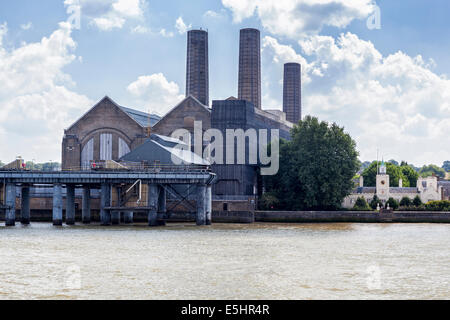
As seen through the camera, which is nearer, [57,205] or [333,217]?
[57,205]

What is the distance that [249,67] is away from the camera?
118812 mm

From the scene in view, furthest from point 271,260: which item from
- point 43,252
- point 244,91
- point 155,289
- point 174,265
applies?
point 244,91

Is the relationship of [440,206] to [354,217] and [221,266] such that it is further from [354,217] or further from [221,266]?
[221,266]

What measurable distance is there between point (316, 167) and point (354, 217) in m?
8.20

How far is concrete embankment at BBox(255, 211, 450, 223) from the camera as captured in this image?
81375 mm

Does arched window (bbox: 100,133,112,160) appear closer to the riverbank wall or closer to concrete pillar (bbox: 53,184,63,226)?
the riverbank wall

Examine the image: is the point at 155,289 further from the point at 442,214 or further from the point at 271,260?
the point at 442,214

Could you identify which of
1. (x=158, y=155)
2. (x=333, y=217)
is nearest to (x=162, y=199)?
(x=158, y=155)

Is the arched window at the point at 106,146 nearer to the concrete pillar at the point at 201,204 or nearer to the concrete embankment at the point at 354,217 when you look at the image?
the concrete embankment at the point at 354,217

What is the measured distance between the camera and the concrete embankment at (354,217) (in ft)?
267

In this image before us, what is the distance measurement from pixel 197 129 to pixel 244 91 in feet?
75.3

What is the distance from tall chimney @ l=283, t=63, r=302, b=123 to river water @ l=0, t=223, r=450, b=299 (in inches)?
3796

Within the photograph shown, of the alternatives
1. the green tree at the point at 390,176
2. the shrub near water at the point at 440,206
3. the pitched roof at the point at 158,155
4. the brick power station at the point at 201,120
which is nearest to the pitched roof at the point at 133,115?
the brick power station at the point at 201,120

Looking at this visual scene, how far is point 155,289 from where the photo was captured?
94.5ft
